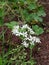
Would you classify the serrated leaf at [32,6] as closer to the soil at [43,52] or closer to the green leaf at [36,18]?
the green leaf at [36,18]

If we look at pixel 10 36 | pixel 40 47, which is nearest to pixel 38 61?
pixel 40 47

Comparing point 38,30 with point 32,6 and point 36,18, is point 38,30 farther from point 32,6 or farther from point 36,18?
point 32,6

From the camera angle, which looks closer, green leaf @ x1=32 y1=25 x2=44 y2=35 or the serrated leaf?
green leaf @ x1=32 y1=25 x2=44 y2=35

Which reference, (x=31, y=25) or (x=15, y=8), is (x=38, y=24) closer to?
(x=31, y=25)

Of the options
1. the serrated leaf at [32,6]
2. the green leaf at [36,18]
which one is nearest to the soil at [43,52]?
the green leaf at [36,18]

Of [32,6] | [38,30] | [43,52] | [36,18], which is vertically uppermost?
[32,6]

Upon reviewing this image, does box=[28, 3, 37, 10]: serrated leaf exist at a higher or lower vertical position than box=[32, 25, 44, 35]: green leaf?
higher

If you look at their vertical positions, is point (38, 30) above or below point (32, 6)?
below

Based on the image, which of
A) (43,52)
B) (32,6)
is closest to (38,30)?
(43,52)

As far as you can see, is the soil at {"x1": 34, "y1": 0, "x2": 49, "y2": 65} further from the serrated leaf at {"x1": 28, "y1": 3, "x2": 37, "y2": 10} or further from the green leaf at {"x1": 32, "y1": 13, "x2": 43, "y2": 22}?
the serrated leaf at {"x1": 28, "y1": 3, "x2": 37, "y2": 10}

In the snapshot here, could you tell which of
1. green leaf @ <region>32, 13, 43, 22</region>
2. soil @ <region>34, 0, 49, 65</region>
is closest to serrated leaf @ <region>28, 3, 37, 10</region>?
green leaf @ <region>32, 13, 43, 22</region>

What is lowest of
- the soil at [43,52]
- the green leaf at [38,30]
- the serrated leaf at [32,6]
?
the soil at [43,52]
